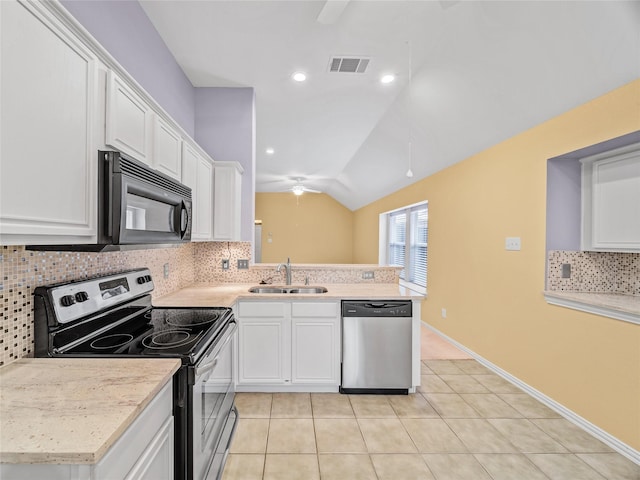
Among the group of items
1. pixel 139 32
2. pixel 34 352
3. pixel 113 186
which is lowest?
pixel 34 352

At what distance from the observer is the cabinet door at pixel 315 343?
2777mm

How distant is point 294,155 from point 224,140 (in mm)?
2544

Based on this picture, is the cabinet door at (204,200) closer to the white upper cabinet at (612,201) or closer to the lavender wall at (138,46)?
the lavender wall at (138,46)

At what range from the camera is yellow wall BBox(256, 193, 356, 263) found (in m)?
9.55

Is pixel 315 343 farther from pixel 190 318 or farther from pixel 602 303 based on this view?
pixel 602 303

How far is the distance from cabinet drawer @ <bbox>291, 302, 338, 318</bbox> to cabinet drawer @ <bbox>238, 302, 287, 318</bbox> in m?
0.10

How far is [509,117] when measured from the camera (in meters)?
2.90

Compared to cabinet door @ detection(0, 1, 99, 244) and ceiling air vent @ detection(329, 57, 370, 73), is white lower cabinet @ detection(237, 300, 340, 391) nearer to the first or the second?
cabinet door @ detection(0, 1, 99, 244)

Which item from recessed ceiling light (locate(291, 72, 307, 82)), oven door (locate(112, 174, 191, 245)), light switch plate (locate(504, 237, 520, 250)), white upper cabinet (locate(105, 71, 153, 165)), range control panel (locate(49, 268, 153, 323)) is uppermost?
recessed ceiling light (locate(291, 72, 307, 82))

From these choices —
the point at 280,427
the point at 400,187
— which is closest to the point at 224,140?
the point at 280,427

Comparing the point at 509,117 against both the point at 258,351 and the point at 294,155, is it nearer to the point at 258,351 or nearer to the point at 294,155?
the point at 258,351

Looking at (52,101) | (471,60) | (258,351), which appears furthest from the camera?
(258,351)

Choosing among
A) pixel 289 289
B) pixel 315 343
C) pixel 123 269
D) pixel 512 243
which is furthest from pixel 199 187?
pixel 512 243

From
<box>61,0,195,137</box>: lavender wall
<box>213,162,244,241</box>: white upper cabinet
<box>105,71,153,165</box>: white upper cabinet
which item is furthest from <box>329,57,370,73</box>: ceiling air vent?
<box>105,71,153,165</box>: white upper cabinet
